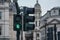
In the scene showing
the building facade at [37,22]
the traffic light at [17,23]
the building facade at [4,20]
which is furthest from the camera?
the building facade at [37,22]

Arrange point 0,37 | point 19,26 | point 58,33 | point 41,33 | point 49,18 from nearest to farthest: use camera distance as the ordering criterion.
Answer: point 19,26, point 0,37, point 58,33, point 49,18, point 41,33

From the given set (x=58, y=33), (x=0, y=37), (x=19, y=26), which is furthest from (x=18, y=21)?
A: (x=58, y=33)

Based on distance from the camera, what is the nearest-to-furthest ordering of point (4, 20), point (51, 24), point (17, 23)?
point (17, 23) < point (4, 20) < point (51, 24)

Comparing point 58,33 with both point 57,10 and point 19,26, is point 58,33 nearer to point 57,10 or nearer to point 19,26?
point 57,10

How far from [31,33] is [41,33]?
3.88 metres

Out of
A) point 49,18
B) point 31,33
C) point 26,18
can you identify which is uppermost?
→ point 26,18

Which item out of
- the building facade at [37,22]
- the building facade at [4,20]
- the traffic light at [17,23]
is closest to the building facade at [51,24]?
the building facade at [37,22]

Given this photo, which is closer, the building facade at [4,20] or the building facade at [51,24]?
the building facade at [4,20]

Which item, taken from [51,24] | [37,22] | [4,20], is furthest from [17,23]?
[37,22]

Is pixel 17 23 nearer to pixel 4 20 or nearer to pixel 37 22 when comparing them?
pixel 4 20

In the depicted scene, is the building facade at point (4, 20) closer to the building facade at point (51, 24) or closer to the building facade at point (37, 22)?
the building facade at point (51, 24)

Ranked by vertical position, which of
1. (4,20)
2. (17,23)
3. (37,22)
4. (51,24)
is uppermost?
(17,23)

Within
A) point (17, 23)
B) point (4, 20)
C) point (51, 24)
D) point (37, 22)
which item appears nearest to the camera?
point (17, 23)

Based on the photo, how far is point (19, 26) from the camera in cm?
995
